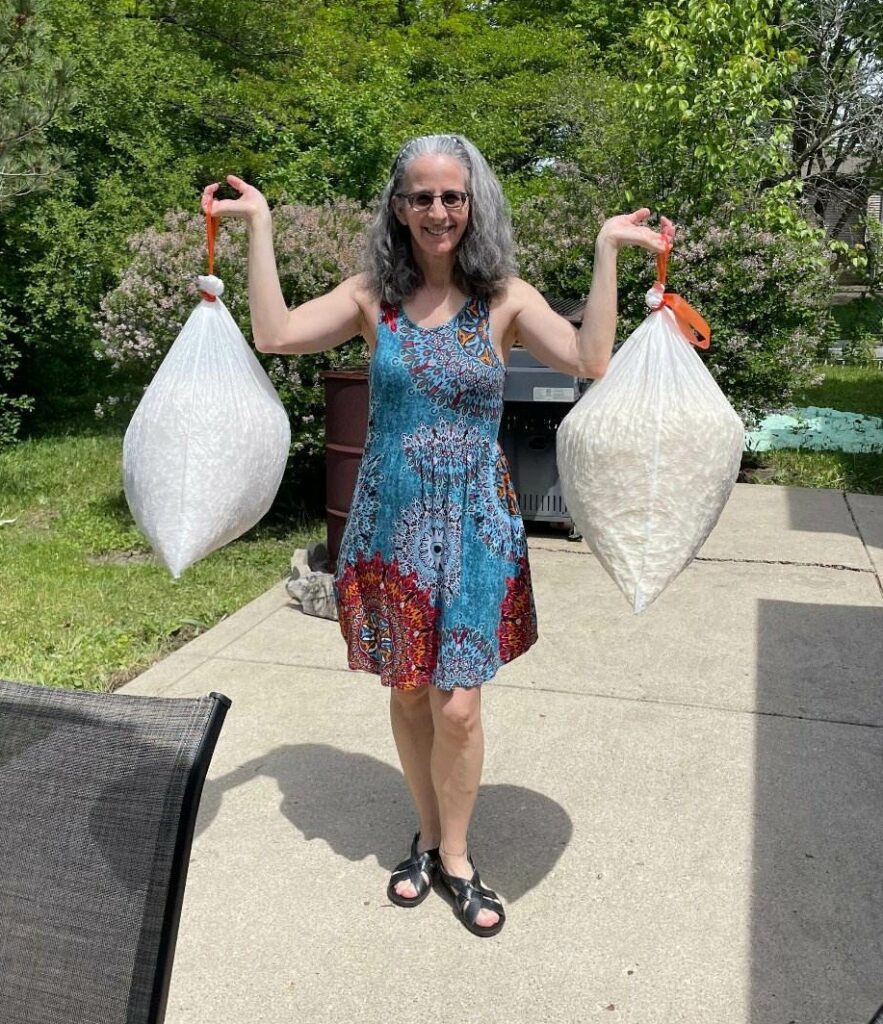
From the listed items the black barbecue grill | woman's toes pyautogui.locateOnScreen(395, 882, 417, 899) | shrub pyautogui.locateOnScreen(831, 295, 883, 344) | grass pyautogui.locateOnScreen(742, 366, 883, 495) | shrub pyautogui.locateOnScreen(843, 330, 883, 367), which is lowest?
shrub pyautogui.locateOnScreen(843, 330, 883, 367)

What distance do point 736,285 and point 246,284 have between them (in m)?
3.59

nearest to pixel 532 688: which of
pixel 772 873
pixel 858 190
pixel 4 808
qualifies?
pixel 772 873

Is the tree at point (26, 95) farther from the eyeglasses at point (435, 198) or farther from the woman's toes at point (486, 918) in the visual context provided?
the woman's toes at point (486, 918)

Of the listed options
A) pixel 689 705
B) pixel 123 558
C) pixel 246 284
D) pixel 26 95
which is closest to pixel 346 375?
pixel 246 284

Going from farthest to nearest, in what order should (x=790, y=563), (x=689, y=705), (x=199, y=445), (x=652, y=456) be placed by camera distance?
(x=790, y=563)
(x=689, y=705)
(x=199, y=445)
(x=652, y=456)

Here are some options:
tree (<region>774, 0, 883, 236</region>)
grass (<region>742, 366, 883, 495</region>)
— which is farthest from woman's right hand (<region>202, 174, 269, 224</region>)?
tree (<region>774, 0, 883, 236</region>)

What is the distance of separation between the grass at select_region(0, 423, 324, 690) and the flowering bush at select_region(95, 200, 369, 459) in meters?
0.91

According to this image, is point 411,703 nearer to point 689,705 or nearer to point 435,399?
point 435,399

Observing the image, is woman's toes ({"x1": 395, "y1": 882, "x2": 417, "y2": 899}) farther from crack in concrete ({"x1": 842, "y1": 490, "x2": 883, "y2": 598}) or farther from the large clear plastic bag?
crack in concrete ({"x1": 842, "y1": 490, "x2": 883, "y2": 598})

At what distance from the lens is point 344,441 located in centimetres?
542

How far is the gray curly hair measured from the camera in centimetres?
228

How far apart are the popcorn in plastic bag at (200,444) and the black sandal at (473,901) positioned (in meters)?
1.11

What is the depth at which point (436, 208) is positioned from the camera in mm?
2252

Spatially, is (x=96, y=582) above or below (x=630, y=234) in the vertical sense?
below
